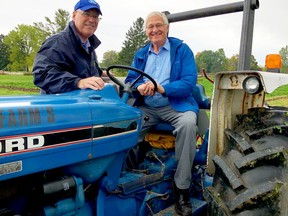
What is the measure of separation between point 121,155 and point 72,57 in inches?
32.2

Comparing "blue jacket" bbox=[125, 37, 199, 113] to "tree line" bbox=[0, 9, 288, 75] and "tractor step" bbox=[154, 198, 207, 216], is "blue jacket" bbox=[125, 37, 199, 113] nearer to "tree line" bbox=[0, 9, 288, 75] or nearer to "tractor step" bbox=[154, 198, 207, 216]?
"tractor step" bbox=[154, 198, 207, 216]

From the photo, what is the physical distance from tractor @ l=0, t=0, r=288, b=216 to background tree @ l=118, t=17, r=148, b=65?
54.8 meters

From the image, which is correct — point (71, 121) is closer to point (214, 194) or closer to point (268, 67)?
point (214, 194)

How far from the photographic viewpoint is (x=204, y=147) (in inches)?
113

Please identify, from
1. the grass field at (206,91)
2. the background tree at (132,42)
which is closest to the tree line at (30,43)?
the background tree at (132,42)

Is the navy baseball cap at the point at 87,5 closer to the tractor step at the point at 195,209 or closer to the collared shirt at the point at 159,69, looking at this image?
the collared shirt at the point at 159,69

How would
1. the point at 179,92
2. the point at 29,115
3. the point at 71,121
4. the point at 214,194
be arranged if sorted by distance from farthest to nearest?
the point at 179,92, the point at 214,194, the point at 71,121, the point at 29,115

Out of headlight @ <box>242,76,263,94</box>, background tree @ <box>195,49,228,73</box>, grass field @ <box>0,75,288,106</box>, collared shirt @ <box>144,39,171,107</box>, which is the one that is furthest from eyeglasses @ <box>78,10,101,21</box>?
background tree @ <box>195,49,228,73</box>

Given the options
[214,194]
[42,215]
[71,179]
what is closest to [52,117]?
[71,179]

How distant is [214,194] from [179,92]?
0.84 m

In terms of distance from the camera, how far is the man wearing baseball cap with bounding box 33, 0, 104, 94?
210 cm

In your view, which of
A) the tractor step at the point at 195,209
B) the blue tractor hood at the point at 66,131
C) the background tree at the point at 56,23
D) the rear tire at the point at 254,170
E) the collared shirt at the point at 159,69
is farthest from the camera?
the background tree at the point at 56,23

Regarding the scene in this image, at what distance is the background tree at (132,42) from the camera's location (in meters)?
58.6

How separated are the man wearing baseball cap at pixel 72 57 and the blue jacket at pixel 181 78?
50cm
